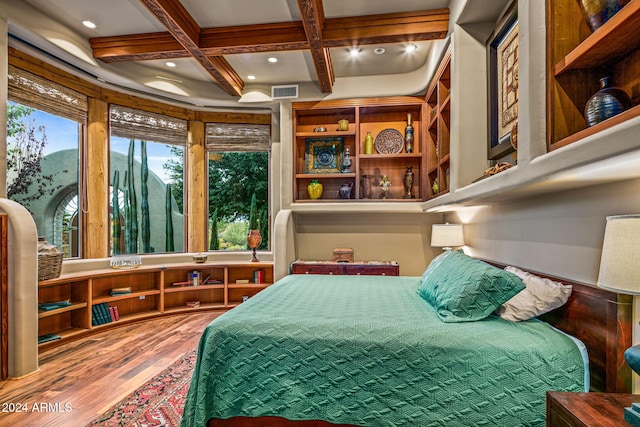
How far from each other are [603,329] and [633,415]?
562 millimetres

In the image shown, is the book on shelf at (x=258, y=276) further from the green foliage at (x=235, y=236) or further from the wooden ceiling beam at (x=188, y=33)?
the wooden ceiling beam at (x=188, y=33)

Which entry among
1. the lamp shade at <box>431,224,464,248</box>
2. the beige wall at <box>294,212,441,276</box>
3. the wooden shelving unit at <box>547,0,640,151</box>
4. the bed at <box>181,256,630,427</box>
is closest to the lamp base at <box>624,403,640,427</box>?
the bed at <box>181,256,630,427</box>

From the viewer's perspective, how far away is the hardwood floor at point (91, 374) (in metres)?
2.06

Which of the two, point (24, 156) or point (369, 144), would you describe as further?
point (369, 144)

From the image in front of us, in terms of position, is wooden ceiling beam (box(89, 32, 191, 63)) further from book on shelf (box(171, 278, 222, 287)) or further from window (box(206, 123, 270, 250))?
book on shelf (box(171, 278, 222, 287))

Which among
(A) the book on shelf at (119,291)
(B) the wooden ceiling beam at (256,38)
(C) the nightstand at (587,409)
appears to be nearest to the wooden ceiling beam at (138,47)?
(B) the wooden ceiling beam at (256,38)

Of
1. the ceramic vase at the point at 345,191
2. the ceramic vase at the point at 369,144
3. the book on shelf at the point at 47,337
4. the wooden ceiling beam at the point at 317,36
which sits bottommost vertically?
the book on shelf at the point at 47,337

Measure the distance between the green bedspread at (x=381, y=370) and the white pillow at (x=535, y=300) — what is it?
62mm

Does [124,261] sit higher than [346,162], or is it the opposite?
[346,162]

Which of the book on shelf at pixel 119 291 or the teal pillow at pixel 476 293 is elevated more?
the teal pillow at pixel 476 293

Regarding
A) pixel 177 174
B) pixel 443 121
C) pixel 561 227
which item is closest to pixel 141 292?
pixel 177 174

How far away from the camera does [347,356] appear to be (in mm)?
1488

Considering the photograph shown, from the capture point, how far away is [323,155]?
14.1ft

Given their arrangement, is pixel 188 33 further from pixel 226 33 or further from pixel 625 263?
pixel 625 263
